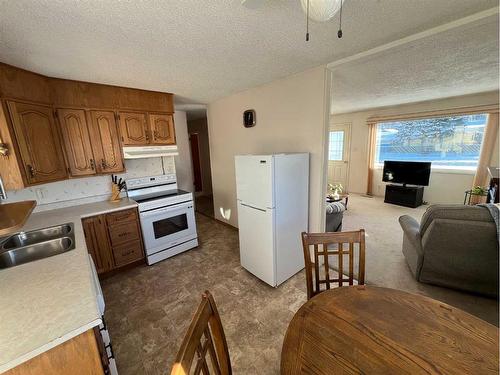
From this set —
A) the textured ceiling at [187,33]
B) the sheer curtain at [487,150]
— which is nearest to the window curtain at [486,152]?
the sheer curtain at [487,150]

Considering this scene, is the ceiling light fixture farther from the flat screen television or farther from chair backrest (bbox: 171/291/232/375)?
the flat screen television

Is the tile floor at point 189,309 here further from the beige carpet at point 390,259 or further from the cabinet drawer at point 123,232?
the beige carpet at point 390,259

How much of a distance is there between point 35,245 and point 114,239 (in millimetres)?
863

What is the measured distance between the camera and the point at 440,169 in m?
4.76

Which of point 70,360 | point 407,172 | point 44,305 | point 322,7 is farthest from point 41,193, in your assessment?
point 407,172

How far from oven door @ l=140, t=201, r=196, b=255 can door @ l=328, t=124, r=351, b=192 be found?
15.5ft

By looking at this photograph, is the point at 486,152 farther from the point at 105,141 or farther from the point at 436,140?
the point at 105,141

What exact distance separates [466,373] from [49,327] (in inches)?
63.9

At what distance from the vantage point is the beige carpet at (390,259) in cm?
193

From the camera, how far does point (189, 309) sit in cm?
203

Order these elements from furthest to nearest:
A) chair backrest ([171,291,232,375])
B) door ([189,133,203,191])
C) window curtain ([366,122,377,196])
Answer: door ([189,133,203,191]), window curtain ([366,122,377,196]), chair backrest ([171,291,232,375])

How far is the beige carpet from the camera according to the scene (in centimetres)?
193

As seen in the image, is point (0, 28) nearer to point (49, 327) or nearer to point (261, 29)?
point (261, 29)

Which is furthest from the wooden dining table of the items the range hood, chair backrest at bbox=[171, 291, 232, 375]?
the range hood
